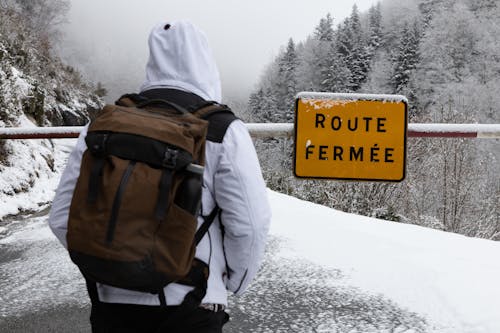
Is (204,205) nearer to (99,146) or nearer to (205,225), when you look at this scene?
(205,225)

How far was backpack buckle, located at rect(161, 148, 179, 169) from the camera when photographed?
1.46 metres

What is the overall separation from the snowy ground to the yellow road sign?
1115 millimetres

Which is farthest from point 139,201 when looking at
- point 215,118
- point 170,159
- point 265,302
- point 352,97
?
point 265,302

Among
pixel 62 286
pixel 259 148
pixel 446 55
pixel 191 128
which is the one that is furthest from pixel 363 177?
pixel 446 55

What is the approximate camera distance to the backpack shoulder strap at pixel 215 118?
163 centimetres

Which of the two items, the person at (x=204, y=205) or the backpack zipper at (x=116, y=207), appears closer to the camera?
the backpack zipper at (x=116, y=207)

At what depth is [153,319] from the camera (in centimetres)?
162

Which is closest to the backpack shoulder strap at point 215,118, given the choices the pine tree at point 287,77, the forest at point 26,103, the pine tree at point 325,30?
the forest at point 26,103

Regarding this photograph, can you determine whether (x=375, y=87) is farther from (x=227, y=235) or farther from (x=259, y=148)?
(x=227, y=235)

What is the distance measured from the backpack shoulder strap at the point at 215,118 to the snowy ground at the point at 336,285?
7.17 feet

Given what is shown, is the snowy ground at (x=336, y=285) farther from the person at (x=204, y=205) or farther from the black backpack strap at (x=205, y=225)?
the black backpack strap at (x=205, y=225)

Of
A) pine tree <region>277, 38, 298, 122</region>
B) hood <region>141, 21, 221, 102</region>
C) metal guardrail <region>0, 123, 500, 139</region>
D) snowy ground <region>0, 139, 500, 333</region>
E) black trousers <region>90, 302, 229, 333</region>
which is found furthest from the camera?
pine tree <region>277, 38, 298, 122</region>

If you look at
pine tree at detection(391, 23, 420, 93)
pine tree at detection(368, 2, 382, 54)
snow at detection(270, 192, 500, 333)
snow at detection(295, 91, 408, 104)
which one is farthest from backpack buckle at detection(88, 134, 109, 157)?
pine tree at detection(368, 2, 382, 54)

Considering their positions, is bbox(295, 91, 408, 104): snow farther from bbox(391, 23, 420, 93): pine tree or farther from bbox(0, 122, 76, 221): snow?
bbox(391, 23, 420, 93): pine tree
